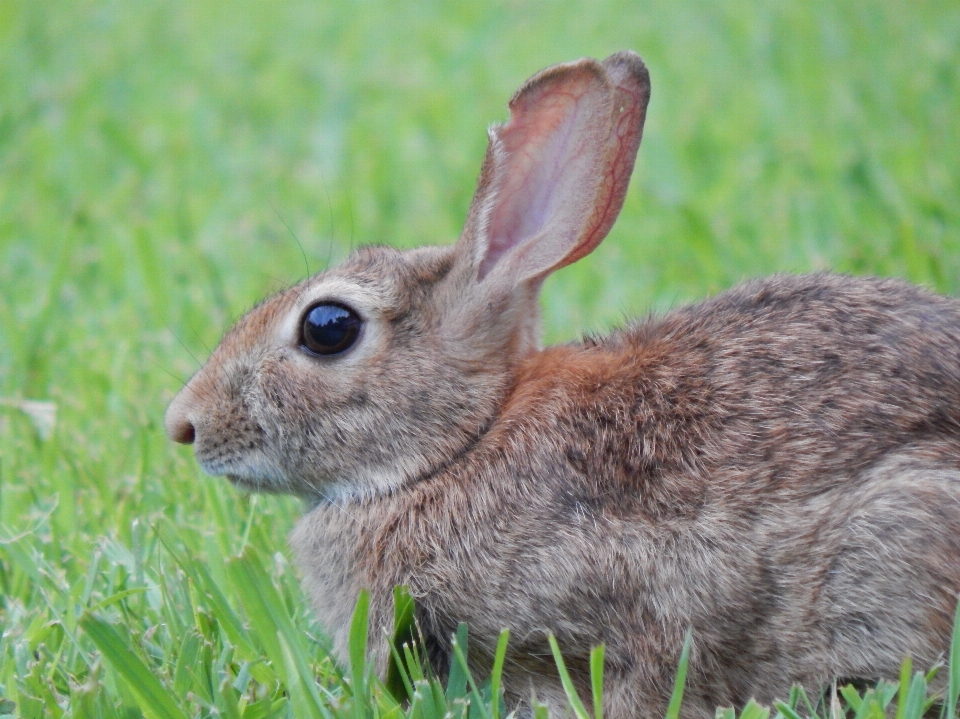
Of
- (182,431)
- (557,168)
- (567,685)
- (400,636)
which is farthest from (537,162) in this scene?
(567,685)

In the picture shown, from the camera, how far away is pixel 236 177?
275 inches

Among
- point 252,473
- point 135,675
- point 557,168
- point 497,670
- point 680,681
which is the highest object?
point 557,168

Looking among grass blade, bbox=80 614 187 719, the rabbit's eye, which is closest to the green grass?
grass blade, bbox=80 614 187 719

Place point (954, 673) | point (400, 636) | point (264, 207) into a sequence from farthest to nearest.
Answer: point (264, 207)
point (400, 636)
point (954, 673)

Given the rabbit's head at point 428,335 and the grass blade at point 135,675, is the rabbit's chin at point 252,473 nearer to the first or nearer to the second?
the rabbit's head at point 428,335

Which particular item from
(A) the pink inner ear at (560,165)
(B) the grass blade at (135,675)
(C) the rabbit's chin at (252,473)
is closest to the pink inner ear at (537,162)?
(A) the pink inner ear at (560,165)

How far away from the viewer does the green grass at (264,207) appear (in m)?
3.16

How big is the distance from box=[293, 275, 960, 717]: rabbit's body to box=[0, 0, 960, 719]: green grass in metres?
0.21

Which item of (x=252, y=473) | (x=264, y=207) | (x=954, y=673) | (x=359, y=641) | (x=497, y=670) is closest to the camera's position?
(x=954, y=673)

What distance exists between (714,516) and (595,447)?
0.36m

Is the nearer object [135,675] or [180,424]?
[135,675]

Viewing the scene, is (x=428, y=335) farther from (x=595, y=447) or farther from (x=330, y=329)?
(x=595, y=447)

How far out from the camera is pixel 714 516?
2.87 m

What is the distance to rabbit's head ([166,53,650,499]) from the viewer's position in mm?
3252
